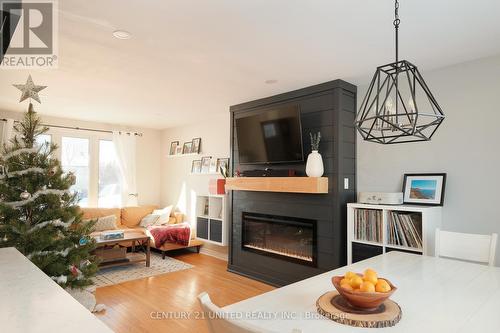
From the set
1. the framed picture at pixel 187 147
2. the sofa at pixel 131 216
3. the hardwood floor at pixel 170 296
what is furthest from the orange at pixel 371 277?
the framed picture at pixel 187 147

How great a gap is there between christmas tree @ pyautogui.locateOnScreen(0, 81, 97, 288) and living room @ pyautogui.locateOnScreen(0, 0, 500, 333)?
1 centimetres

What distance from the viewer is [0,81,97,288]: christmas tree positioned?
101 inches

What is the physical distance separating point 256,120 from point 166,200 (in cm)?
358

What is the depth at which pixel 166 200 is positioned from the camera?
22.3 feet

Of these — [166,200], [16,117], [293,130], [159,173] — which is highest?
[16,117]

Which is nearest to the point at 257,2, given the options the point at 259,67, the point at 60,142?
the point at 259,67

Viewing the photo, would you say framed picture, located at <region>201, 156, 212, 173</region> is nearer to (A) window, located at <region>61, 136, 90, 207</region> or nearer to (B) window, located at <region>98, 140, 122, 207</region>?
(B) window, located at <region>98, 140, 122, 207</region>

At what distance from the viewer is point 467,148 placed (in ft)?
9.57

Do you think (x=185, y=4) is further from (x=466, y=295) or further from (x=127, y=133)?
(x=127, y=133)

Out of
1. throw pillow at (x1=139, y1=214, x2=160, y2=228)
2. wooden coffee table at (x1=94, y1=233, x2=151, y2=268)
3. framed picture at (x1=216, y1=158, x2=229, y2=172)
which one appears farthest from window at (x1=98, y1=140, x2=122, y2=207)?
framed picture at (x1=216, y1=158, x2=229, y2=172)

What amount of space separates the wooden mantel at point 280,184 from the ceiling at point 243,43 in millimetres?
1080

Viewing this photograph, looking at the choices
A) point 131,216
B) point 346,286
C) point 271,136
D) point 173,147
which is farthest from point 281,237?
point 173,147

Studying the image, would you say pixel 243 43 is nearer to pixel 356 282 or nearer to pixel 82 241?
pixel 356 282

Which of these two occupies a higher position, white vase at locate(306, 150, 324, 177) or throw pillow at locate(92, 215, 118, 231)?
white vase at locate(306, 150, 324, 177)
